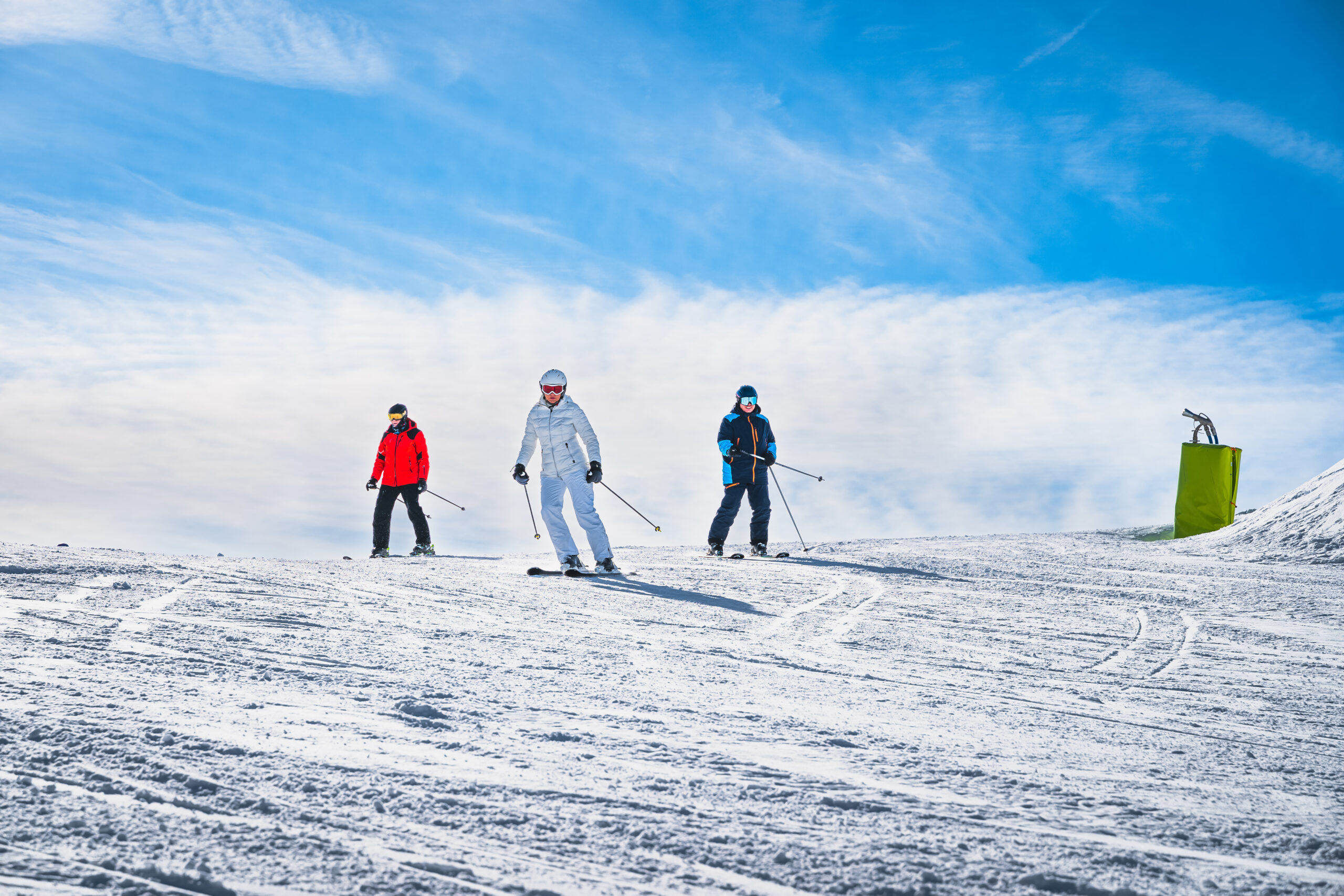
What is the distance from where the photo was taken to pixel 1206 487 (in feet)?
49.0

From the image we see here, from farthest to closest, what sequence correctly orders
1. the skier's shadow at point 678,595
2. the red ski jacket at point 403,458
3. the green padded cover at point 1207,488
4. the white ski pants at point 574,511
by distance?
the green padded cover at point 1207,488, the red ski jacket at point 403,458, the white ski pants at point 574,511, the skier's shadow at point 678,595

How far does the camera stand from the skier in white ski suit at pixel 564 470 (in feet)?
30.3

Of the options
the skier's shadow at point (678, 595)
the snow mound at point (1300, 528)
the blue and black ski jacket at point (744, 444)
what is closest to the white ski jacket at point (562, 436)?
the skier's shadow at point (678, 595)

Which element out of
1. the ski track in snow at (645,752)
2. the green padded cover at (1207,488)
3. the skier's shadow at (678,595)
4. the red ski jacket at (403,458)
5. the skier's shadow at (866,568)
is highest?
the green padded cover at (1207,488)

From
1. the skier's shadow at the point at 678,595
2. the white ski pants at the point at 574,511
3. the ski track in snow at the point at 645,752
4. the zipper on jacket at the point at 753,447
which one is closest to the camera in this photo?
the ski track in snow at the point at 645,752

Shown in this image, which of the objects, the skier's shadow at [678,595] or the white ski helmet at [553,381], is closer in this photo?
the skier's shadow at [678,595]

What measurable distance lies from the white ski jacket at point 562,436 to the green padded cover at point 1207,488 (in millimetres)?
10887

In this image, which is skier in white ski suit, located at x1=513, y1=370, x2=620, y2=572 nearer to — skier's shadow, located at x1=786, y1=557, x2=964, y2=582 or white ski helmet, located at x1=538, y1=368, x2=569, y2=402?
white ski helmet, located at x1=538, y1=368, x2=569, y2=402

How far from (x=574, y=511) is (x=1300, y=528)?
9.37m

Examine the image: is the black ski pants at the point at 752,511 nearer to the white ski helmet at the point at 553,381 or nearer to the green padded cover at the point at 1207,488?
the white ski helmet at the point at 553,381

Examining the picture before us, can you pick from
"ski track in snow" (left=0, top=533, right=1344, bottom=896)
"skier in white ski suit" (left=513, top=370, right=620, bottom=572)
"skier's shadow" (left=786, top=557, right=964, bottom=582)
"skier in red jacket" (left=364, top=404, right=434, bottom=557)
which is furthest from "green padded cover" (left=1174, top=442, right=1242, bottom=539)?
"skier in red jacket" (left=364, top=404, right=434, bottom=557)

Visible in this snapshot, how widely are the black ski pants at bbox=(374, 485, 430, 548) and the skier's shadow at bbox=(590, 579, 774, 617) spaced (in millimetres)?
4924

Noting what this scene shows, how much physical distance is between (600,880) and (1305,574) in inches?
395

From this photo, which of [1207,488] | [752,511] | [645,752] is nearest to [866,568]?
[752,511]
